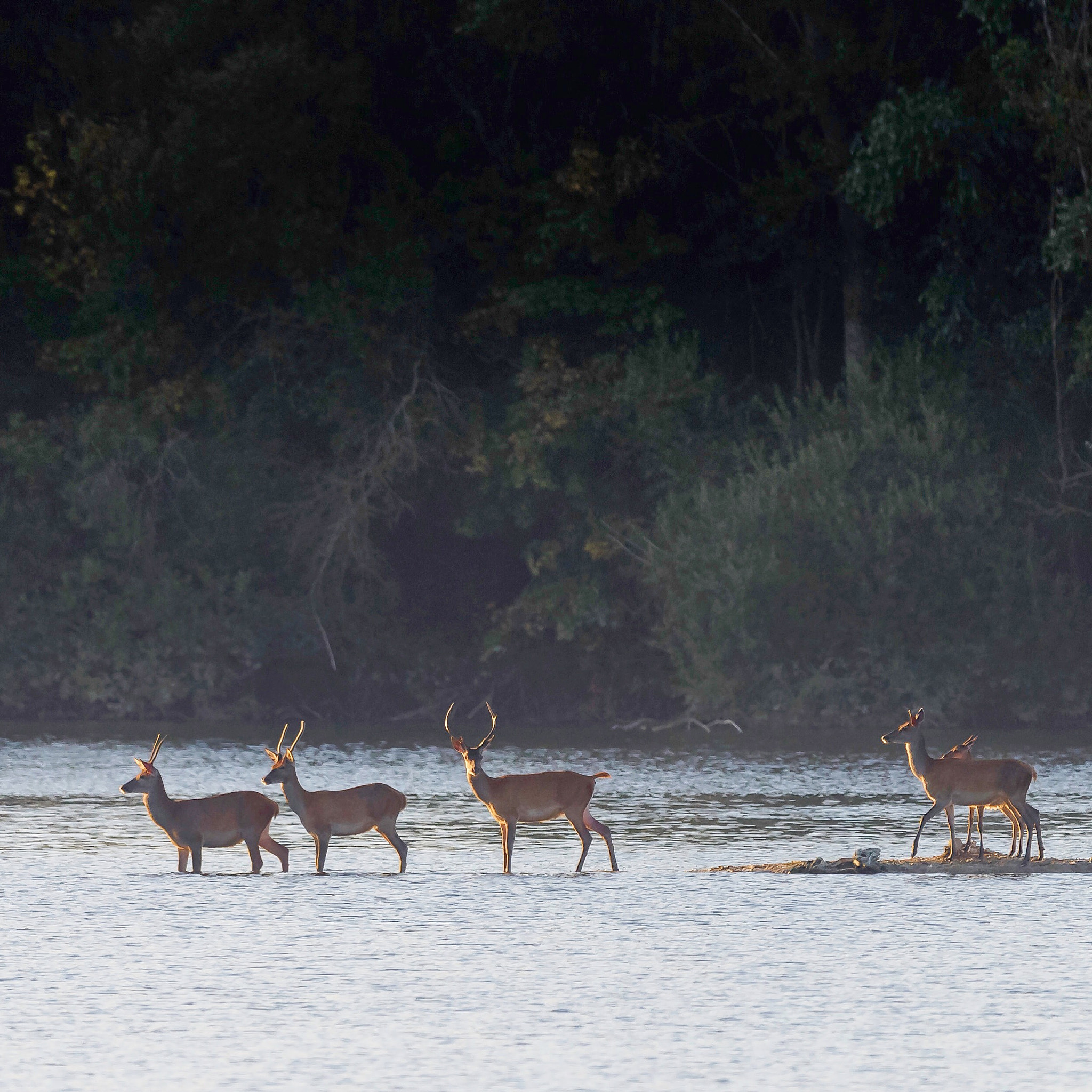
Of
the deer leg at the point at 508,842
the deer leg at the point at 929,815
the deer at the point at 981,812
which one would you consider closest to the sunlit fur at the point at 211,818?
the deer leg at the point at 508,842

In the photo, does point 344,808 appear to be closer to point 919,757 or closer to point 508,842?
point 508,842

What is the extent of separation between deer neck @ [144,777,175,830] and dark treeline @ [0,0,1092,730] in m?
18.7

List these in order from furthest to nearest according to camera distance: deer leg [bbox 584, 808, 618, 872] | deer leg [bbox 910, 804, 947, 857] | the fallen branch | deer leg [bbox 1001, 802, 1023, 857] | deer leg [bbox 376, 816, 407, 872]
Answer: the fallen branch < deer leg [bbox 1001, 802, 1023, 857] < deer leg [bbox 584, 808, 618, 872] < deer leg [bbox 376, 816, 407, 872] < deer leg [bbox 910, 804, 947, 857]

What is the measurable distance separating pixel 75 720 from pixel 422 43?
542 inches

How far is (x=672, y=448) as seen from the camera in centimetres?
3544

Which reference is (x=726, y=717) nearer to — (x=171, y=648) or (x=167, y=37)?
(x=171, y=648)

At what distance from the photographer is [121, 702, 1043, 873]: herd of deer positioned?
1360cm

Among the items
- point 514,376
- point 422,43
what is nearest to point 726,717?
point 514,376

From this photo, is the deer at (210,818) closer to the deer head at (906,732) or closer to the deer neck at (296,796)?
the deer neck at (296,796)

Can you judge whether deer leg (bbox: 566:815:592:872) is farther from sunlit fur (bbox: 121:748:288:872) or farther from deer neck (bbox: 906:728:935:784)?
deer neck (bbox: 906:728:935:784)

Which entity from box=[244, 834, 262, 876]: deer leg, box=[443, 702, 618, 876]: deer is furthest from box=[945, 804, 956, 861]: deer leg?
box=[244, 834, 262, 876]: deer leg

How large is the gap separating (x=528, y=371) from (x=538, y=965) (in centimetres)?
2592

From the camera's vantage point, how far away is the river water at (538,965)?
26.0 ft

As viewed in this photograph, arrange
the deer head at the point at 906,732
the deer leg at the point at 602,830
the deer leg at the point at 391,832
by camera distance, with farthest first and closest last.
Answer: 1. the deer head at the point at 906,732
2. the deer leg at the point at 602,830
3. the deer leg at the point at 391,832
